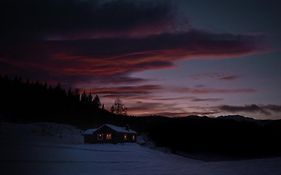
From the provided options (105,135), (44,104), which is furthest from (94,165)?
(44,104)

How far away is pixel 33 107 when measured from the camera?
69062mm

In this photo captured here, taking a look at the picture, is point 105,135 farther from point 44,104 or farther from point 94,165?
point 94,165

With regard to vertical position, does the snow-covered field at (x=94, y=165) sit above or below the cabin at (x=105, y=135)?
below

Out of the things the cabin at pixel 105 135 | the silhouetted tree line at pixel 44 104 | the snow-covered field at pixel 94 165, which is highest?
the silhouetted tree line at pixel 44 104

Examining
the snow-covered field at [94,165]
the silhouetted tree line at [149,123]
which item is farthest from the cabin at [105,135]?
the snow-covered field at [94,165]

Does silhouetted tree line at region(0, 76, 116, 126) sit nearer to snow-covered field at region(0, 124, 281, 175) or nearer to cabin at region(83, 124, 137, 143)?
cabin at region(83, 124, 137, 143)

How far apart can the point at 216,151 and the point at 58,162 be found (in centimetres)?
4535

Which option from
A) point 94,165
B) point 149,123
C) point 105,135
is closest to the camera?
point 94,165

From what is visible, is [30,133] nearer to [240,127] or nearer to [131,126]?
[131,126]

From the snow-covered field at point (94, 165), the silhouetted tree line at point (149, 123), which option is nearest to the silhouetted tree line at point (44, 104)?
the silhouetted tree line at point (149, 123)

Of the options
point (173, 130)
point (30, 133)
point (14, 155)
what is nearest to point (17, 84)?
point (30, 133)

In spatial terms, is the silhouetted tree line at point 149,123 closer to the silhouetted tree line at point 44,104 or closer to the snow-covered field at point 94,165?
the silhouetted tree line at point 44,104

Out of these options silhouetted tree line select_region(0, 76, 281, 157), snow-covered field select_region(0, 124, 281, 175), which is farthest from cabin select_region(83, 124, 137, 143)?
snow-covered field select_region(0, 124, 281, 175)

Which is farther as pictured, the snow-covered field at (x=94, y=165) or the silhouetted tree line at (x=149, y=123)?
the silhouetted tree line at (x=149, y=123)
